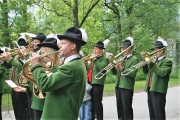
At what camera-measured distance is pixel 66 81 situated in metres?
3.95

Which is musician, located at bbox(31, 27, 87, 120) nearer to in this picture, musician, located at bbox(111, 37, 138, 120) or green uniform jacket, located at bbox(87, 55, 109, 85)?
musician, located at bbox(111, 37, 138, 120)

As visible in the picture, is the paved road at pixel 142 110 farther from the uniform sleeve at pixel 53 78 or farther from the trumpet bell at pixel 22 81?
the uniform sleeve at pixel 53 78

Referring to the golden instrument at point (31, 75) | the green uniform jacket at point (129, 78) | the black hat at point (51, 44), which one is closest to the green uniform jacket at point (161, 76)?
the green uniform jacket at point (129, 78)

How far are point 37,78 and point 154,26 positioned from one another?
66.4 feet

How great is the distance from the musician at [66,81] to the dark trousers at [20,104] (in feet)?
13.8

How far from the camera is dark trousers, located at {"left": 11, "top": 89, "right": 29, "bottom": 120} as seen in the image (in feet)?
26.7

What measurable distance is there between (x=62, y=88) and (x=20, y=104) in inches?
173

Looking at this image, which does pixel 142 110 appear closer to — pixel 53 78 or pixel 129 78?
pixel 129 78

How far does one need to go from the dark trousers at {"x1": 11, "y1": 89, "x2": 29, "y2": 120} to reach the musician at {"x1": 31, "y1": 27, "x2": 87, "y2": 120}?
4.20 meters

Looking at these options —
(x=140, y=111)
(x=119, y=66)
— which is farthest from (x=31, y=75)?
(x=140, y=111)

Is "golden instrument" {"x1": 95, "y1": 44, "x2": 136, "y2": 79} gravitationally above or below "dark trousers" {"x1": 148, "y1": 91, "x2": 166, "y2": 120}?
above

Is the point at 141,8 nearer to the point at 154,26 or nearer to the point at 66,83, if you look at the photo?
the point at 154,26

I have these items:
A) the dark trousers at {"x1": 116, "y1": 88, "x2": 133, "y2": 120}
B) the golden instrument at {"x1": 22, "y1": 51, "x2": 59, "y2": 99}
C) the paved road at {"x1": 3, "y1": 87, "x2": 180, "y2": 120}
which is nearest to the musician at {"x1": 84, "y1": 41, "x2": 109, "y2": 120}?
the dark trousers at {"x1": 116, "y1": 88, "x2": 133, "y2": 120}

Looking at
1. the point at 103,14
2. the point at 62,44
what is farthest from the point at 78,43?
the point at 103,14
